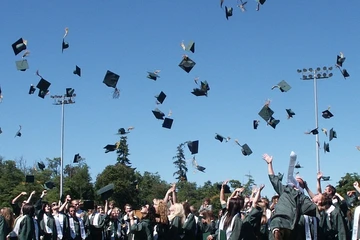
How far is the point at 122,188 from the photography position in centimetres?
5456

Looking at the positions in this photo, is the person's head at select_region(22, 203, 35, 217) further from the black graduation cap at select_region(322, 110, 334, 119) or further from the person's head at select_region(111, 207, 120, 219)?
the black graduation cap at select_region(322, 110, 334, 119)

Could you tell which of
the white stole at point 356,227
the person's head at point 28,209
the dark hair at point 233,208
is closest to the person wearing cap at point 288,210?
the dark hair at point 233,208

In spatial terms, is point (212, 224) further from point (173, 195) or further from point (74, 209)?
point (74, 209)

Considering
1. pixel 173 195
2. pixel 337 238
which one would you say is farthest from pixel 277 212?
pixel 173 195

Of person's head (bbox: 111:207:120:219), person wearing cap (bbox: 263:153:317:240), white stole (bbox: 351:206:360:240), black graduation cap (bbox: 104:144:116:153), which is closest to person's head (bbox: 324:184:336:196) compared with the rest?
white stole (bbox: 351:206:360:240)

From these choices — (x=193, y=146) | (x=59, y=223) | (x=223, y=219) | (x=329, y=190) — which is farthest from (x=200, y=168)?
(x=223, y=219)

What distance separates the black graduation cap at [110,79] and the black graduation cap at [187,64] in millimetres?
1687

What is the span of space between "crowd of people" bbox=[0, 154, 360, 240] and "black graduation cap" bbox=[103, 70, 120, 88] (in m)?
3.06

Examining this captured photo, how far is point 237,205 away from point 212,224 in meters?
4.26

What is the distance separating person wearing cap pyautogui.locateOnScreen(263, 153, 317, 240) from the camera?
26.3 ft

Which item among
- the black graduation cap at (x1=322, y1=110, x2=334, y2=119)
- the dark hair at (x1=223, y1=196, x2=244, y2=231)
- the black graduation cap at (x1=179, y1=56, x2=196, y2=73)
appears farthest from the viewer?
the black graduation cap at (x1=322, y1=110, x2=334, y2=119)

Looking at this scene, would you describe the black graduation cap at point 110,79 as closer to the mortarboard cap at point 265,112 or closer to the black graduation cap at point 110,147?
the black graduation cap at point 110,147

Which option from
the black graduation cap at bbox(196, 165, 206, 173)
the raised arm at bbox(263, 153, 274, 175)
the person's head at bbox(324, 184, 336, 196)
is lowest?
the person's head at bbox(324, 184, 336, 196)

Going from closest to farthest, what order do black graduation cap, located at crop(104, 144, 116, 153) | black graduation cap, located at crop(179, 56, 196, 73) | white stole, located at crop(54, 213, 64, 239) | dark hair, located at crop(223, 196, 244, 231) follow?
1. dark hair, located at crop(223, 196, 244, 231)
2. white stole, located at crop(54, 213, 64, 239)
3. black graduation cap, located at crop(179, 56, 196, 73)
4. black graduation cap, located at crop(104, 144, 116, 153)
